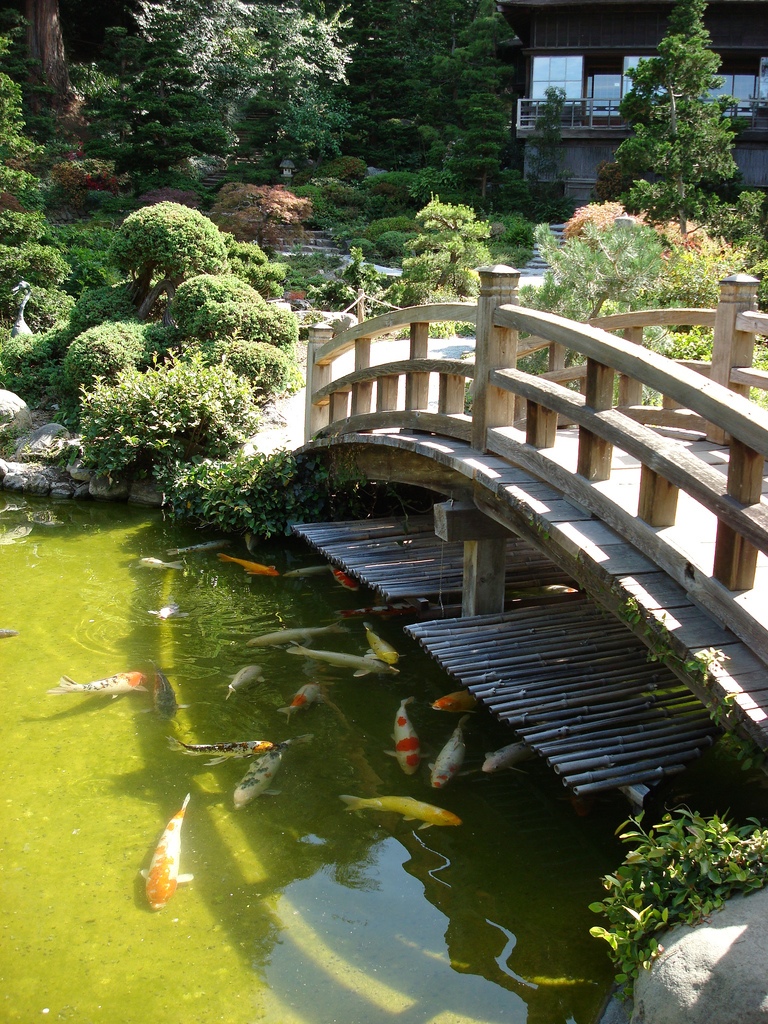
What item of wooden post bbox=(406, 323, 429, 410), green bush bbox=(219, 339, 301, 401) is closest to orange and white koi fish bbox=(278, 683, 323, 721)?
wooden post bbox=(406, 323, 429, 410)

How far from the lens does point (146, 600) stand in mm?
7652

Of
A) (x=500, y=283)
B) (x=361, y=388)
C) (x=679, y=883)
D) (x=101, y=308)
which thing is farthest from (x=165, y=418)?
(x=679, y=883)

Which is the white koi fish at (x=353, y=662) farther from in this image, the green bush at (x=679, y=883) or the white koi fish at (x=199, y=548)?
the green bush at (x=679, y=883)

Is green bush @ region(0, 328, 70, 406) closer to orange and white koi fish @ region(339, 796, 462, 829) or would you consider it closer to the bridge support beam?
the bridge support beam

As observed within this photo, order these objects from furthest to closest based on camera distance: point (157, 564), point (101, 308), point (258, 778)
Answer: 1. point (101, 308)
2. point (157, 564)
3. point (258, 778)

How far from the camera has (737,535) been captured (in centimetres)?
374

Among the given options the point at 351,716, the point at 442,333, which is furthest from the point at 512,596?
the point at 442,333

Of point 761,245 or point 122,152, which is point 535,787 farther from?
point 122,152

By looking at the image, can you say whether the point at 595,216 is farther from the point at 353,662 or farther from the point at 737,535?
the point at 737,535

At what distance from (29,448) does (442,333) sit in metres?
7.11

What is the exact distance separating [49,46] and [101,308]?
55.7 ft

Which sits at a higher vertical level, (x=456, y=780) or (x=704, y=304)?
(x=704, y=304)

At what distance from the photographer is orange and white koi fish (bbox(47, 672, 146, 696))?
5871 millimetres

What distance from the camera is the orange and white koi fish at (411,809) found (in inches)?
181
